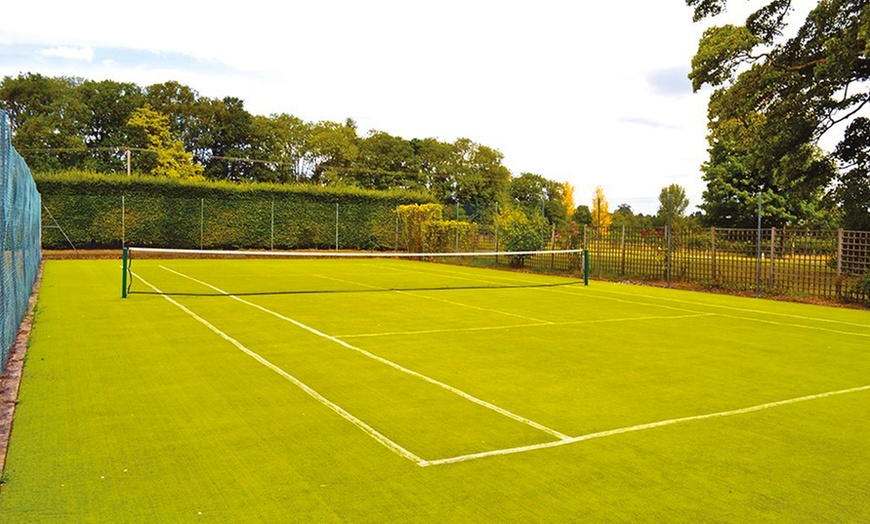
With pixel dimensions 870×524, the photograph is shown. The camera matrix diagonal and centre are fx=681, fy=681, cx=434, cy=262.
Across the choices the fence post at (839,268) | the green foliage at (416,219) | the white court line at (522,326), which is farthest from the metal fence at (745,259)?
the green foliage at (416,219)

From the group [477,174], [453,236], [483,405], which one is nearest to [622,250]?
[453,236]

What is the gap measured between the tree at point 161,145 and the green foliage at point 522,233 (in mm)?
33241

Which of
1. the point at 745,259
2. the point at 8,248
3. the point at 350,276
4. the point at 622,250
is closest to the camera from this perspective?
the point at 8,248

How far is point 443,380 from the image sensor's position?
675 centimetres

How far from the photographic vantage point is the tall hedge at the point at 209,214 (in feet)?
98.8

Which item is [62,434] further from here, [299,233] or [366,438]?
[299,233]

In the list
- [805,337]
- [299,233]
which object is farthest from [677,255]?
[299,233]

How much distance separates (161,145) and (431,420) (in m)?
55.8

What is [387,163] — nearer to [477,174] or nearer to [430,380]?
[477,174]

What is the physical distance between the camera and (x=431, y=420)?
536 cm

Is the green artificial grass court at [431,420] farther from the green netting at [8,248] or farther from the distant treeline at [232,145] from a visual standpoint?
the distant treeline at [232,145]

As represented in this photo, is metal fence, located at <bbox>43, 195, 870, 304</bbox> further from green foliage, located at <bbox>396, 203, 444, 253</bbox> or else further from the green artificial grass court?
the green artificial grass court

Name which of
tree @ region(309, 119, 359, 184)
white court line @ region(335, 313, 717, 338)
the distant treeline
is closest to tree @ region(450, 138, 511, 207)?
the distant treeline

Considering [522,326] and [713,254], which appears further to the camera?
[713,254]
